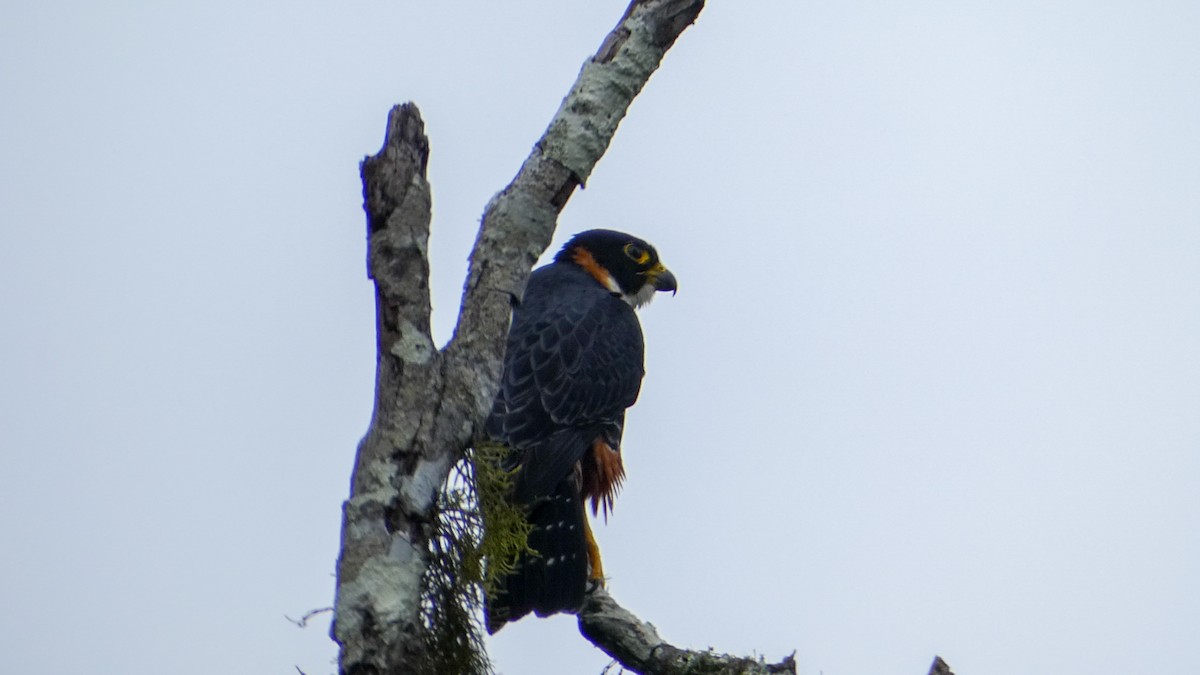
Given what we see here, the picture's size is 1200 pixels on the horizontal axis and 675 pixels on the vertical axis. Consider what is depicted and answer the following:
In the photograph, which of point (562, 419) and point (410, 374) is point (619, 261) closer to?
point (562, 419)

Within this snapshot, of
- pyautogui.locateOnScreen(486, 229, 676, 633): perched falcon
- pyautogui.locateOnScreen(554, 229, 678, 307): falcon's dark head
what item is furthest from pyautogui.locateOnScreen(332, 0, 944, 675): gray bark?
pyautogui.locateOnScreen(554, 229, 678, 307): falcon's dark head

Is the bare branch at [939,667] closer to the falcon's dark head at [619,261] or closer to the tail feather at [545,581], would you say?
the tail feather at [545,581]

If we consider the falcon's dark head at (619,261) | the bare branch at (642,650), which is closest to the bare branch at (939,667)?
the bare branch at (642,650)

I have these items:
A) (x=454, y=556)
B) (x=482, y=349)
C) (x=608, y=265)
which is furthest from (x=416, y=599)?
(x=608, y=265)

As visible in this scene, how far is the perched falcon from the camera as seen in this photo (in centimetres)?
498

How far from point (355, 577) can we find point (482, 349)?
78cm

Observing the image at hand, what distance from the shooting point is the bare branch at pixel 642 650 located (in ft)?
14.0

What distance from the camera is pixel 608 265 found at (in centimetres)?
740

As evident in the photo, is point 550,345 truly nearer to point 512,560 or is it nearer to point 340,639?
point 512,560

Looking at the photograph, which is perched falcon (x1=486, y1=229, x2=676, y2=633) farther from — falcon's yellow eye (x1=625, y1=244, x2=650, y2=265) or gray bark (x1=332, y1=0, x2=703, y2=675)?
gray bark (x1=332, y1=0, x2=703, y2=675)

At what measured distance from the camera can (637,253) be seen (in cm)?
739

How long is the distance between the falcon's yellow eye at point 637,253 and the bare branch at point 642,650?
9.27 feet

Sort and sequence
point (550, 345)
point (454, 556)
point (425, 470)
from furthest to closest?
1. point (550, 345)
2. point (454, 556)
3. point (425, 470)

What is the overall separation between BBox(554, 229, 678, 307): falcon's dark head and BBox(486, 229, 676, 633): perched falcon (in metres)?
0.19
